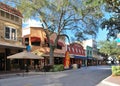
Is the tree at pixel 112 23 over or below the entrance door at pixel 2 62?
Result: over

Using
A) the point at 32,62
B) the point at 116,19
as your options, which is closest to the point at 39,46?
the point at 32,62

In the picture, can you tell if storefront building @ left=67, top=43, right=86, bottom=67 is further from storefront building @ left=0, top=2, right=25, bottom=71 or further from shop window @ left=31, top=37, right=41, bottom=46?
storefront building @ left=0, top=2, right=25, bottom=71

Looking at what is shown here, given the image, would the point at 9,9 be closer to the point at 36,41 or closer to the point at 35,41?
the point at 35,41

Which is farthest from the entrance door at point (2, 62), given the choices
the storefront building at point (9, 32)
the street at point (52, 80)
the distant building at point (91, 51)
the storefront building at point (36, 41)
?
the distant building at point (91, 51)

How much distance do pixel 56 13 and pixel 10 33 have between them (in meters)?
7.20

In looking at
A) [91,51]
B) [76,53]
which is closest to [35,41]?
[76,53]

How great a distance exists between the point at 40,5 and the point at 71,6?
4.05 m

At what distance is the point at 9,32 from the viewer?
4062 centimetres

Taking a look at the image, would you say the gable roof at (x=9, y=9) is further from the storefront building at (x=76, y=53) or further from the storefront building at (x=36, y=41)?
the storefront building at (x=76, y=53)

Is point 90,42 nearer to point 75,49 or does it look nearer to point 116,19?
point 75,49

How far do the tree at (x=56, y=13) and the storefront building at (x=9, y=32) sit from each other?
4.97ft

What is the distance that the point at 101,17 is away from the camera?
4344 cm

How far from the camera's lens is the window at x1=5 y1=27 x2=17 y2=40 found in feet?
131

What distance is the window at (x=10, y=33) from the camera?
3998 centimetres
